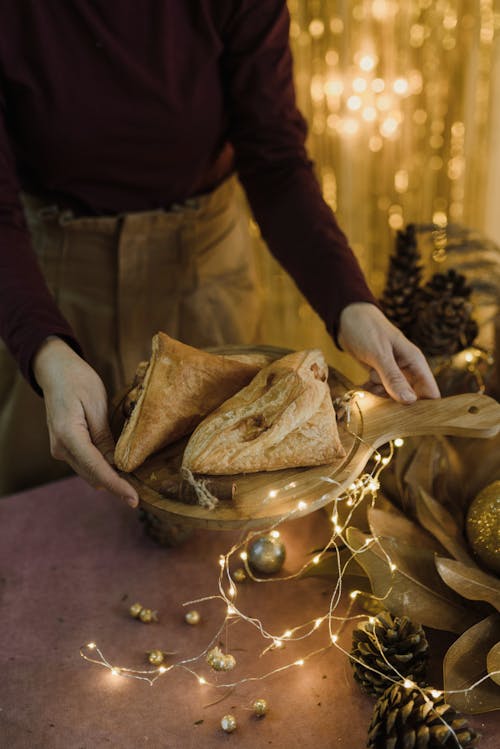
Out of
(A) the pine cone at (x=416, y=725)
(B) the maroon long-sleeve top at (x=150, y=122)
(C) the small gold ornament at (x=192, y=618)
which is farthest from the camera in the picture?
(B) the maroon long-sleeve top at (x=150, y=122)

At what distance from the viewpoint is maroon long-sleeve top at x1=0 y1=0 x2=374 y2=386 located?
37.2 inches

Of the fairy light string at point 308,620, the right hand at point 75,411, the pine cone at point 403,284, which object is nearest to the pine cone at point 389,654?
the fairy light string at point 308,620

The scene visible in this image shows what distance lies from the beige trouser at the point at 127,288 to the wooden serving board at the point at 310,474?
0.46 metres

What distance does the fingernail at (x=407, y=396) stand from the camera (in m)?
0.83

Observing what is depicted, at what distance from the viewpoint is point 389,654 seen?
692mm

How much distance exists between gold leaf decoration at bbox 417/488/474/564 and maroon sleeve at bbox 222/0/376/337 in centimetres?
27

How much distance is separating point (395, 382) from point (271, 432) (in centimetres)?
19

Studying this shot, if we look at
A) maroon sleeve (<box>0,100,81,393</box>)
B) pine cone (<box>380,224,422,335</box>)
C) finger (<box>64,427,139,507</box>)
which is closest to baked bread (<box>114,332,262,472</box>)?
finger (<box>64,427,139,507</box>)

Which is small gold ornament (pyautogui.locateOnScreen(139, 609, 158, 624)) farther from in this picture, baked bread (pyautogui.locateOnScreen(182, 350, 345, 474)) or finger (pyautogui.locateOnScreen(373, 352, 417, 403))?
finger (pyautogui.locateOnScreen(373, 352, 417, 403))

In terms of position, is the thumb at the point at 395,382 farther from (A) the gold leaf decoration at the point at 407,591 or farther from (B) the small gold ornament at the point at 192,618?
(B) the small gold ornament at the point at 192,618

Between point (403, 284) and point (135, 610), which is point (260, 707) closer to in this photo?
point (135, 610)

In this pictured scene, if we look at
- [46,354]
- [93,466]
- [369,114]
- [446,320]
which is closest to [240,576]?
[93,466]

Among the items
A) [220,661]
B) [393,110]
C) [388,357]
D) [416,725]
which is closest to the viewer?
[416,725]

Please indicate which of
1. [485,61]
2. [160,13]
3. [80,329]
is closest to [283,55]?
[160,13]
